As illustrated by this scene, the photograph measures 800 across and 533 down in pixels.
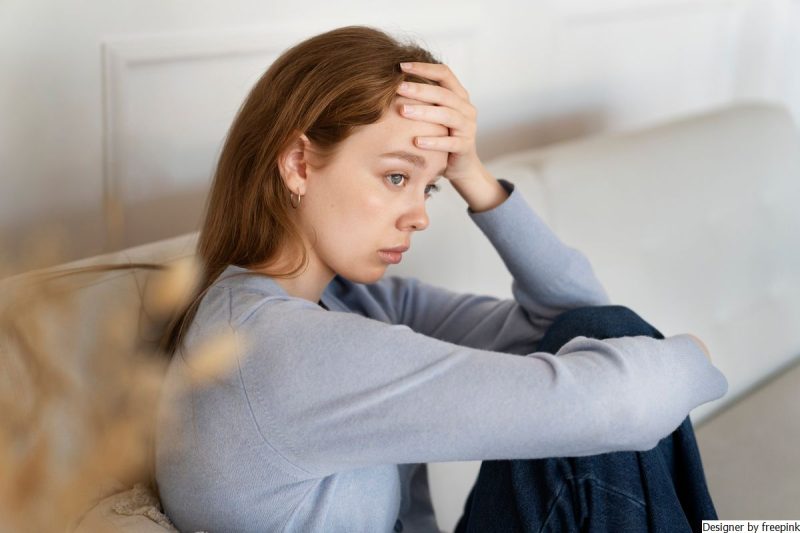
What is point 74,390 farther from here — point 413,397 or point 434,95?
point 434,95

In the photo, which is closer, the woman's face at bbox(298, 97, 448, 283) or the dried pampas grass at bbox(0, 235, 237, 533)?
the dried pampas grass at bbox(0, 235, 237, 533)

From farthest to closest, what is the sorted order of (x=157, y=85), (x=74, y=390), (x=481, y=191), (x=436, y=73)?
1. (x=157, y=85)
2. (x=481, y=191)
3. (x=436, y=73)
4. (x=74, y=390)

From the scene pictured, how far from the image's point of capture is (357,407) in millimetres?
876

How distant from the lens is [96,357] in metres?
1.01

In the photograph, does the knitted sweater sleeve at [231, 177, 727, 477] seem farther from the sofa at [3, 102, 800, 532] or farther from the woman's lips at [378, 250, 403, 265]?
the sofa at [3, 102, 800, 532]

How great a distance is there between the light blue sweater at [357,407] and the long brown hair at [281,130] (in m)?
0.05

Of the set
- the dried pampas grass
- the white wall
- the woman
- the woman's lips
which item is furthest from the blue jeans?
the white wall

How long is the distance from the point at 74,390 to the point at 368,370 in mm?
321

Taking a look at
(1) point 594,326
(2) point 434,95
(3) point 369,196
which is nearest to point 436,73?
(2) point 434,95

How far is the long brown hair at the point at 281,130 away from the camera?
1.04 metres

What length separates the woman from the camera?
89 cm

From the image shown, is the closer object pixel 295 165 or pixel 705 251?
pixel 295 165

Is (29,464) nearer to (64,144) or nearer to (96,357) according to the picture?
(96,357)

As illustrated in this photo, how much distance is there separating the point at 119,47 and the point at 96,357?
58 centimetres
